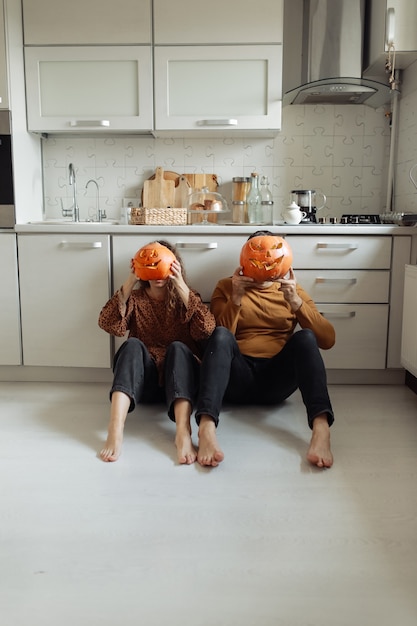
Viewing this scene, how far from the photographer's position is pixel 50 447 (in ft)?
7.11

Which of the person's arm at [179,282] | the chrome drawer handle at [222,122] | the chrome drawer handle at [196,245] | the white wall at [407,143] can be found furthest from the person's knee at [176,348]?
the white wall at [407,143]

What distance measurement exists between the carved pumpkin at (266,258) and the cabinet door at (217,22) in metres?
1.24

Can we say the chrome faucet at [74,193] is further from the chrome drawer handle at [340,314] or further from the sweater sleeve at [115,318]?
the chrome drawer handle at [340,314]

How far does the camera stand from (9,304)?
2.92 m

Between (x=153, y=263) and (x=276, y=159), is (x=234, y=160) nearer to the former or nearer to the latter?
(x=276, y=159)

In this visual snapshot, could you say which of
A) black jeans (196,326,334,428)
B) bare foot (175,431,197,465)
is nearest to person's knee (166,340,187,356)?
black jeans (196,326,334,428)

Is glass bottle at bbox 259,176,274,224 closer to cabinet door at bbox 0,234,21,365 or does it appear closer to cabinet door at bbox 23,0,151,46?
cabinet door at bbox 23,0,151,46

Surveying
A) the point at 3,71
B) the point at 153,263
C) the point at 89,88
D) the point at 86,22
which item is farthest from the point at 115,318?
the point at 86,22

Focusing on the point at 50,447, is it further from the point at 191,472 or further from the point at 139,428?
the point at 191,472

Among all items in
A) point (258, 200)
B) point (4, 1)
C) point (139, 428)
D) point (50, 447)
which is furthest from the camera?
point (258, 200)

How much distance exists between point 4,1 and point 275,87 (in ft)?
4.66

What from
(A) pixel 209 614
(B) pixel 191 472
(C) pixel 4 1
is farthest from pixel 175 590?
(C) pixel 4 1

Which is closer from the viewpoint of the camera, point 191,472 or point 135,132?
point 191,472

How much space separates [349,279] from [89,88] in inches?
66.3
